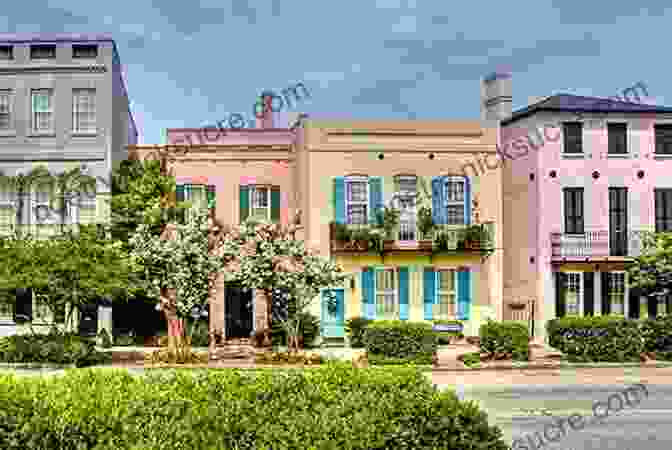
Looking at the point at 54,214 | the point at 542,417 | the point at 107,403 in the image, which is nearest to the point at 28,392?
the point at 107,403

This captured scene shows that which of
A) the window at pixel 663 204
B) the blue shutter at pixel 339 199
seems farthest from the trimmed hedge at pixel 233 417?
the window at pixel 663 204

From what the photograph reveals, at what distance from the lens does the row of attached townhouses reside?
28969mm

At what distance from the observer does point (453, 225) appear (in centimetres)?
2947

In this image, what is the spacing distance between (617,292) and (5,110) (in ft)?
78.0

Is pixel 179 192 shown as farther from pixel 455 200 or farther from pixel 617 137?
pixel 617 137

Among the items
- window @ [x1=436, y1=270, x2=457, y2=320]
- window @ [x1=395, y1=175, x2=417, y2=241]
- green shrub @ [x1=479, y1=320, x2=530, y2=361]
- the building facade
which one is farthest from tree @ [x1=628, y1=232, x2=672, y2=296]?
window @ [x1=395, y1=175, x2=417, y2=241]

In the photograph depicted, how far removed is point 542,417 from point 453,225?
16.8 meters

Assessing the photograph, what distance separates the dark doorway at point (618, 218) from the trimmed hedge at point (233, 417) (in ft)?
79.6

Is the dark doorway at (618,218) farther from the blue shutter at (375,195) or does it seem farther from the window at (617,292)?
the blue shutter at (375,195)

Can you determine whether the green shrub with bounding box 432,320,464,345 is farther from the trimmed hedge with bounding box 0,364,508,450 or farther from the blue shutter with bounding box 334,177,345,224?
the trimmed hedge with bounding box 0,364,508,450

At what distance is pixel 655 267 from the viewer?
2589cm

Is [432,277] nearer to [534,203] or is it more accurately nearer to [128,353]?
[534,203]

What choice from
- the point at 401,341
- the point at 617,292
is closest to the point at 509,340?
the point at 401,341

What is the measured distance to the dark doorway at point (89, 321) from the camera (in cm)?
2802
